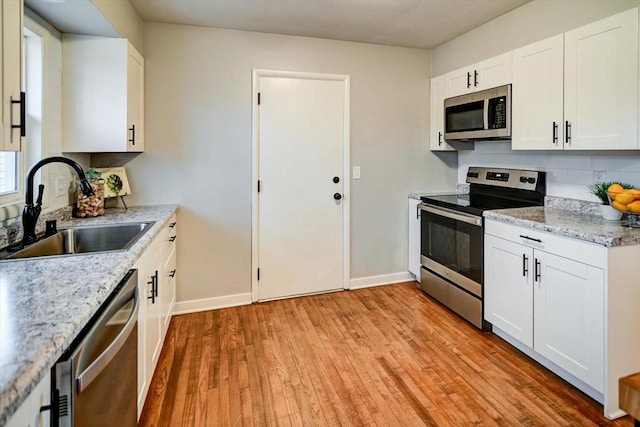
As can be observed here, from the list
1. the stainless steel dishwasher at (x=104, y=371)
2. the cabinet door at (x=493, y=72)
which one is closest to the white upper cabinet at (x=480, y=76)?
the cabinet door at (x=493, y=72)

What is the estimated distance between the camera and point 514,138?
2.79m

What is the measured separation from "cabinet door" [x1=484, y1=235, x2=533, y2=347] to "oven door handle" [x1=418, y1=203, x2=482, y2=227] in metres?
0.15

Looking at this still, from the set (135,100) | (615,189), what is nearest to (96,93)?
(135,100)

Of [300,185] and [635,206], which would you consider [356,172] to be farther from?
[635,206]

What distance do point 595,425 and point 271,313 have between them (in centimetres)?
222

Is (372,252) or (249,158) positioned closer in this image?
(249,158)

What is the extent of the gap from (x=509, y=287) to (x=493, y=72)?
5.47ft

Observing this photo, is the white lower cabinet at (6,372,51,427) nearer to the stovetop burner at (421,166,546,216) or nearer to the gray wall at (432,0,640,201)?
the stovetop burner at (421,166,546,216)

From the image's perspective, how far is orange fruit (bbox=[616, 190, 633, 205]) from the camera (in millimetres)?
2027

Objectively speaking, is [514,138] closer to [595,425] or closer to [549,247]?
[549,247]

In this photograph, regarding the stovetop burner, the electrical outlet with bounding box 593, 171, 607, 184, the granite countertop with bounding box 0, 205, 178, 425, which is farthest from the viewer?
the stovetop burner

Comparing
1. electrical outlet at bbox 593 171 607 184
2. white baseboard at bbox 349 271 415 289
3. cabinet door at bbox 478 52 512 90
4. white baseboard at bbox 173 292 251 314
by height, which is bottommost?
white baseboard at bbox 173 292 251 314

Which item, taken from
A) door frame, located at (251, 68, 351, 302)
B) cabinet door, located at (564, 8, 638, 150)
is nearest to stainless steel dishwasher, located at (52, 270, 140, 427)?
door frame, located at (251, 68, 351, 302)

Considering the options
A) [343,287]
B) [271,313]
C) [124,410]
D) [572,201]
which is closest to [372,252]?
[343,287]
